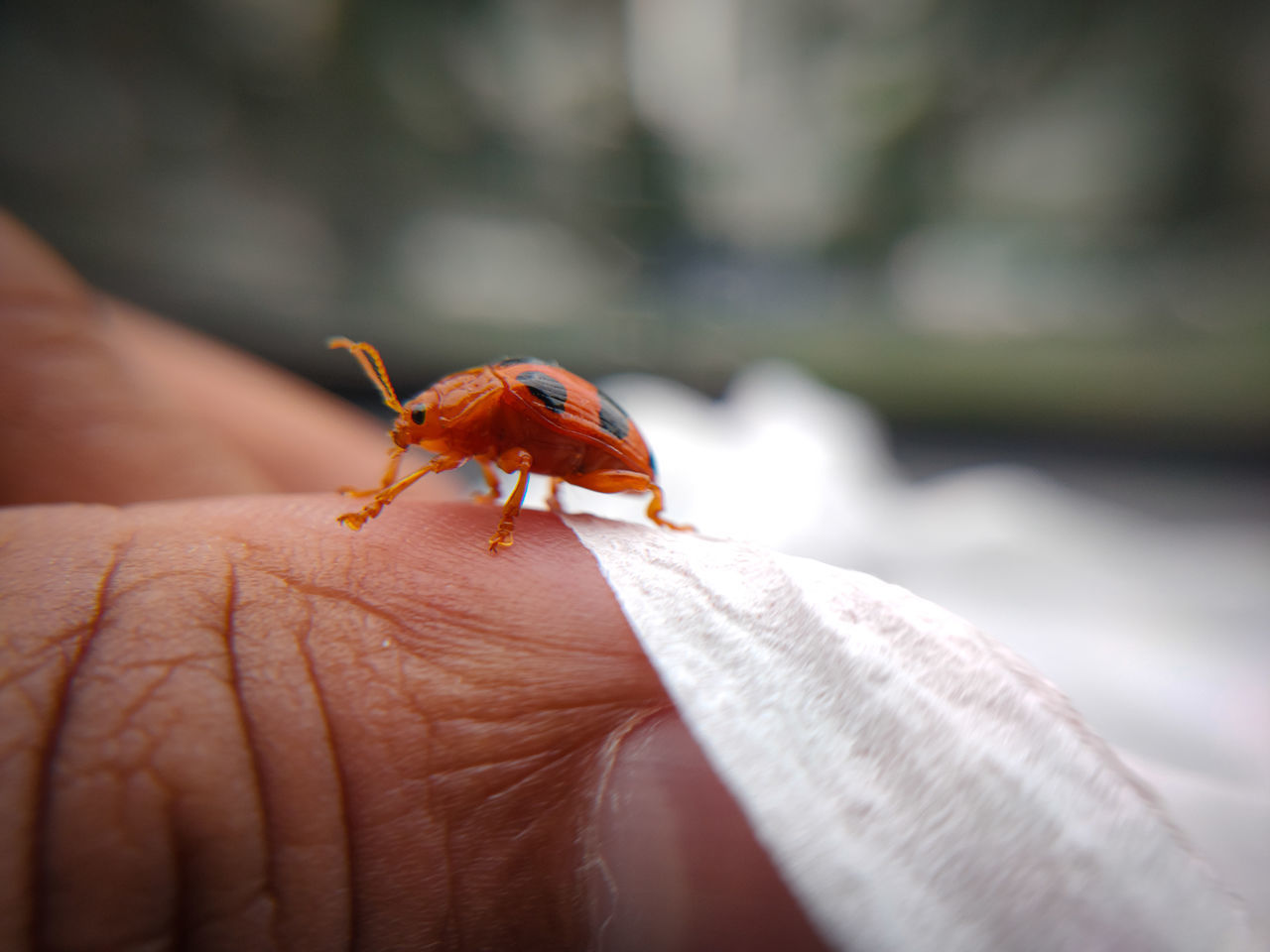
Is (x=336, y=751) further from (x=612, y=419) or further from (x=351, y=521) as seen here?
(x=612, y=419)

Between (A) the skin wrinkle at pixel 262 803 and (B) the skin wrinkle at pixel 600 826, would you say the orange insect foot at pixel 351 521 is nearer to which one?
(A) the skin wrinkle at pixel 262 803

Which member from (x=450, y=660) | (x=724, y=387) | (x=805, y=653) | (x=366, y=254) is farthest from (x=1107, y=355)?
(x=366, y=254)

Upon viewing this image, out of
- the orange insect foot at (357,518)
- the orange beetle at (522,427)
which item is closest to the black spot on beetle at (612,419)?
the orange beetle at (522,427)

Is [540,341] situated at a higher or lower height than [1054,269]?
lower

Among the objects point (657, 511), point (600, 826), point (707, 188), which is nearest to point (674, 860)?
point (600, 826)

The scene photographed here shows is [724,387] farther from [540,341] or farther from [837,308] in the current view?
[540,341]

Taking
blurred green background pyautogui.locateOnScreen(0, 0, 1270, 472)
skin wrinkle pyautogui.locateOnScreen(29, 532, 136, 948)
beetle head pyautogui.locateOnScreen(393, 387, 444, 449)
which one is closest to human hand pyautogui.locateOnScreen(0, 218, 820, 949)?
skin wrinkle pyautogui.locateOnScreen(29, 532, 136, 948)
